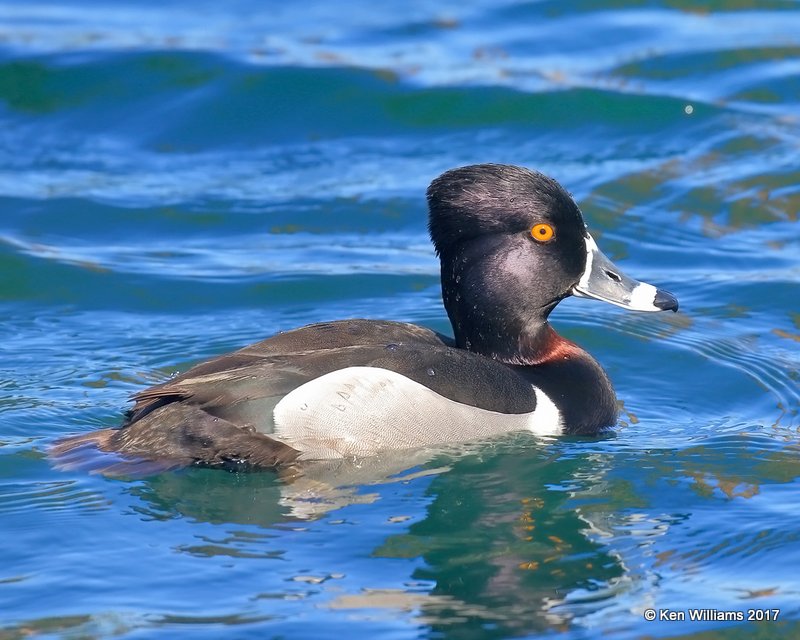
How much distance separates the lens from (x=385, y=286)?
30.6 feet

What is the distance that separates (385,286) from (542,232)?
267cm

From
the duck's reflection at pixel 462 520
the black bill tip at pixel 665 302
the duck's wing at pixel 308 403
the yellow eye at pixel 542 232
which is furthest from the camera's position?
the black bill tip at pixel 665 302

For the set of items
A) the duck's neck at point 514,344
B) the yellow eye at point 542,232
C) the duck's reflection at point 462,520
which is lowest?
the duck's reflection at point 462,520

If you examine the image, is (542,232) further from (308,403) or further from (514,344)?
(308,403)

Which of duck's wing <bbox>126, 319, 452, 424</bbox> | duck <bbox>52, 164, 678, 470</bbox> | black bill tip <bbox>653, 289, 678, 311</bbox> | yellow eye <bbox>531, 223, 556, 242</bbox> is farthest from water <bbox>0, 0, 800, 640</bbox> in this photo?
yellow eye <bbox>531, 223, 556, 242</bbox>

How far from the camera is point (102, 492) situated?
613 cm

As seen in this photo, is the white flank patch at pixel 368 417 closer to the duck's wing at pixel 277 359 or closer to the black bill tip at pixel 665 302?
the duck's wing at pixel 277 359

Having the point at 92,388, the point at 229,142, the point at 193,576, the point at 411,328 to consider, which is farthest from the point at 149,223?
the point at 193,576

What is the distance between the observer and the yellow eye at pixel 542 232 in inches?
266

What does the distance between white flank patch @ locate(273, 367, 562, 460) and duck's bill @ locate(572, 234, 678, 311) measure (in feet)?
3.59

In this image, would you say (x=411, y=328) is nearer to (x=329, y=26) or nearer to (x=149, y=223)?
(x=149, y=223)

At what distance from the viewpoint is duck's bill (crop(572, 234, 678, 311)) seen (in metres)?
7.04

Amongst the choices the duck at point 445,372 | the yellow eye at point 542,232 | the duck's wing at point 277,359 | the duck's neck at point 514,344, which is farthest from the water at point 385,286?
the yellow eye at point 542,232

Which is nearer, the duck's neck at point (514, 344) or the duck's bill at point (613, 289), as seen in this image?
the duck's neck at point (514, 344)
